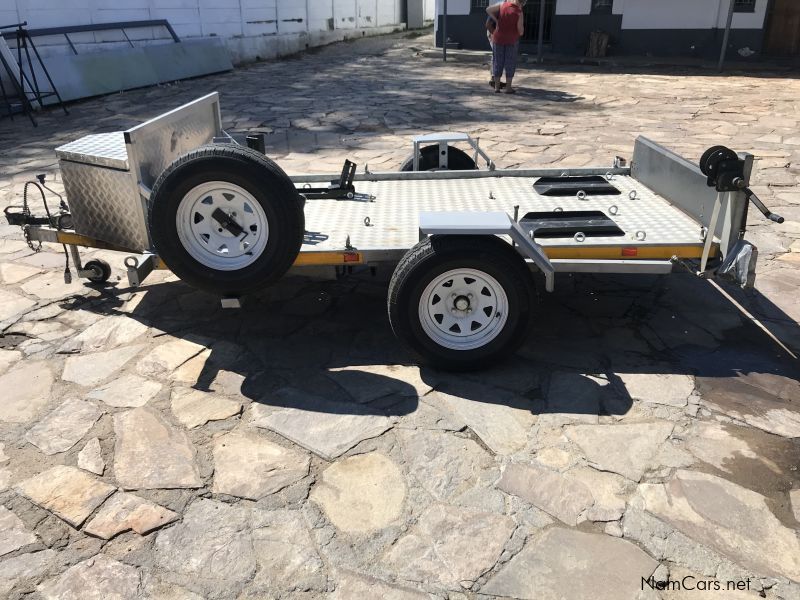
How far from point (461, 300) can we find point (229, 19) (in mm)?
17909

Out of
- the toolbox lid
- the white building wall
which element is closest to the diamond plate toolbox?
the toolbox lid

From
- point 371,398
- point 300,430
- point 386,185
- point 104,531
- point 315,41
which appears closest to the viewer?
point 104,531

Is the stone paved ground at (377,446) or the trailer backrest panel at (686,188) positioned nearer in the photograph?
the stone paved ground at (377,446)

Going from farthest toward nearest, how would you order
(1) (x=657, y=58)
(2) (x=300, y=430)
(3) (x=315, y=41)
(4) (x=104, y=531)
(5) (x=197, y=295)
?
(3) (x=315, y=41) → (1) (x=657, y=58) → (5) (x=197, y=295) → (2) (x=300, y=430) → (4) (x=104, y=531)

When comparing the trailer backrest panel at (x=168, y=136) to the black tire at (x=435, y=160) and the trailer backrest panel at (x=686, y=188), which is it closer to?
the black tire at (x=435, y=160)

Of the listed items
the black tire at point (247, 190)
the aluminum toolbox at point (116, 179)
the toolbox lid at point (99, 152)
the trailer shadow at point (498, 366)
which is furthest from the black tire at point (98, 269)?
the black tire at point (247, 190)

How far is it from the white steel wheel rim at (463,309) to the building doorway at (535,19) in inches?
778

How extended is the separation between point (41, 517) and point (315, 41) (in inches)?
922

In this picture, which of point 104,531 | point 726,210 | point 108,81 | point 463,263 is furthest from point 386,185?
point 108,81

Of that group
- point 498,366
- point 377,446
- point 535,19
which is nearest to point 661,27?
point 535,19

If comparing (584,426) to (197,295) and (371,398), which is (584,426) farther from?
(197,295)

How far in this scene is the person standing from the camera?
1334cm

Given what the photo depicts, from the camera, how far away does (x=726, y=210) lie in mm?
4016

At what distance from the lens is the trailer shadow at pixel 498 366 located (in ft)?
12.5
